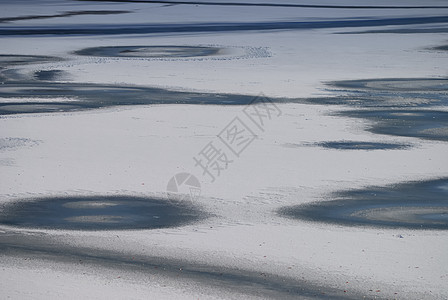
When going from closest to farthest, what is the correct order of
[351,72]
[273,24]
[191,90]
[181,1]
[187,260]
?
[187,260], [191,90], [351,72], [273,24], [181,1]

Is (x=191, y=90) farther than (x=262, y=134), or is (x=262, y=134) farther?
(x=191, y=90)

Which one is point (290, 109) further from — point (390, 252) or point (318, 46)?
point (318, 46)

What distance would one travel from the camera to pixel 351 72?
54.2 ft

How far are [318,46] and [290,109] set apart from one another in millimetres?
8893

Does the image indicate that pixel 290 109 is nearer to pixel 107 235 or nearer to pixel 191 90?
pixel 191 90

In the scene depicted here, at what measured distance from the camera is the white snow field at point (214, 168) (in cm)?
577

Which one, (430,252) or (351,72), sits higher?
(351,72)

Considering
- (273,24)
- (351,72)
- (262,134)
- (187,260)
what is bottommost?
(187,260)

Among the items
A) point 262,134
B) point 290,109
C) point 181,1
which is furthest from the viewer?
point 181,1

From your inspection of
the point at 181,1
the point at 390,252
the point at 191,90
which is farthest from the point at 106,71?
the point at 181,1

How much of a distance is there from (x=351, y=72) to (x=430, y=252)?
10.5m

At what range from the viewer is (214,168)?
8.90 metres

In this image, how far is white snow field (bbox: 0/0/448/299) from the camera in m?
5.77

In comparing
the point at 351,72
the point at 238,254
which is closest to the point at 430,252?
the point at 238,254
